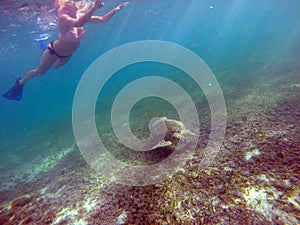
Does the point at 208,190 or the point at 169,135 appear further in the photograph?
the point at 169,135

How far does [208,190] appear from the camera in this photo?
448 cm

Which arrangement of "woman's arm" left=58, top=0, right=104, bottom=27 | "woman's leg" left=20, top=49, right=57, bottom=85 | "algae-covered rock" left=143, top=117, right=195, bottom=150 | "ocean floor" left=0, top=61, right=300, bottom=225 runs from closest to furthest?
1. "ocean floor" left=0, top=61, right=300, bottom=225
2. "algae-covered rock" left=143, top=117, right=195, bottom=150
3. "woman's arm" left=58, top=0, right=104, bottom=27
4. "woman's leg" left=20, top=49, right=57, bottom=85

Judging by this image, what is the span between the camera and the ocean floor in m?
3.86

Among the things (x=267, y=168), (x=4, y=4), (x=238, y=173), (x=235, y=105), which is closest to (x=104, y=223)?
(x=238, y=173)

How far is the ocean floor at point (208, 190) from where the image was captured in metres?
3.86

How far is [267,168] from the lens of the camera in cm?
469

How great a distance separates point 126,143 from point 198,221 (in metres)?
5.30

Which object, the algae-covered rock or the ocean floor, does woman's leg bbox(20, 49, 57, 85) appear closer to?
the ocean floor

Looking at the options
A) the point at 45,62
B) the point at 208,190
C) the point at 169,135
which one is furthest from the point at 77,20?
the point at 208,190

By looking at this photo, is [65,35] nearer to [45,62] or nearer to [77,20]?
[77,20]

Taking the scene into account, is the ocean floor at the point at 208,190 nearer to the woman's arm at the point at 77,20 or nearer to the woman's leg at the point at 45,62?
Result: the woman's leg at the point at 45,62

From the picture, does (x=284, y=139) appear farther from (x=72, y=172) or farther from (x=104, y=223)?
(x=72, y=172)

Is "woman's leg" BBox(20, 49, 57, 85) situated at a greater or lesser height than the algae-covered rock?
greater

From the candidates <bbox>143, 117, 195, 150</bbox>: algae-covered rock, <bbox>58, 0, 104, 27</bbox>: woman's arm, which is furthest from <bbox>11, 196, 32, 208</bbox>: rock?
<bbox>58, 0, 104, 27</bbox>: woman's arm
